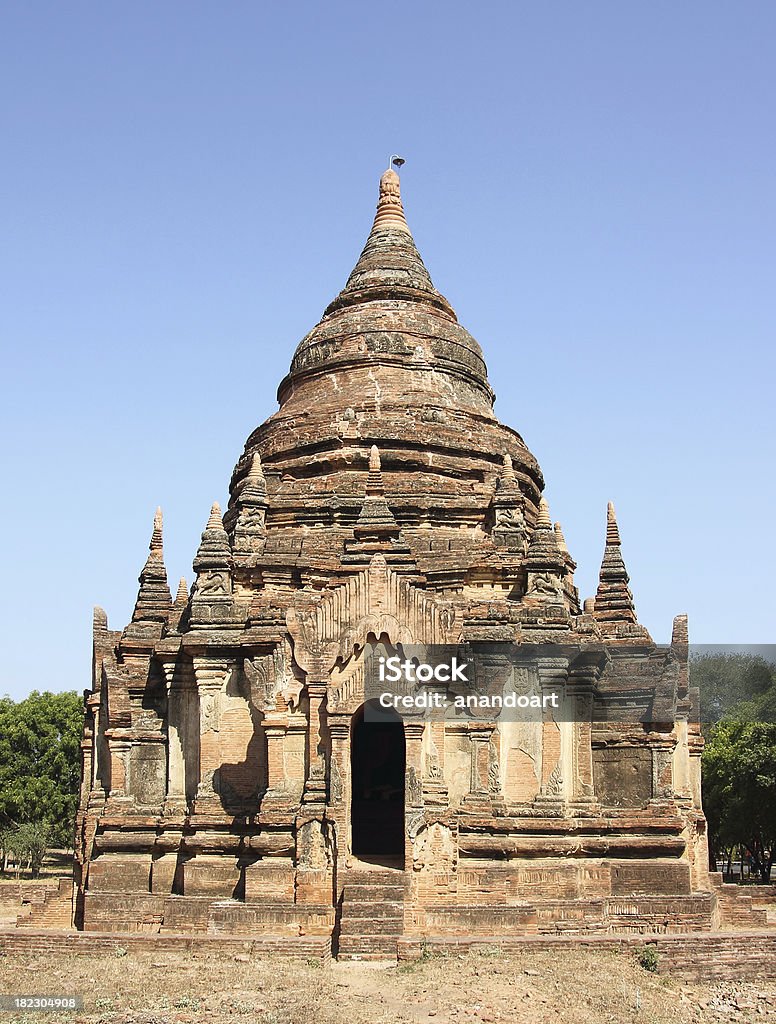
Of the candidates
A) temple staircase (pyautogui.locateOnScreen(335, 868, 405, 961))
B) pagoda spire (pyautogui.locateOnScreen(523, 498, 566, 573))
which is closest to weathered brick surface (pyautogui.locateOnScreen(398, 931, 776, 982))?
temple staircase (pyautogui.locateOnScreen(335, 868, 405, 961))

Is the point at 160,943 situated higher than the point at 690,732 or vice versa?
the point at 690,732

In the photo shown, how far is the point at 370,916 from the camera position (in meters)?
16.2

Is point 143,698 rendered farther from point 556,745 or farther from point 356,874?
point 556,745

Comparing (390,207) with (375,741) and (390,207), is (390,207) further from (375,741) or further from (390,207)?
(375,741)

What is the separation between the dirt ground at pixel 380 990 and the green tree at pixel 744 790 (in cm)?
2407

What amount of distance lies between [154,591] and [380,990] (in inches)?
493

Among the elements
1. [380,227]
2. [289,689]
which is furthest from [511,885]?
[380,227]

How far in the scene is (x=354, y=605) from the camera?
18.4 meters

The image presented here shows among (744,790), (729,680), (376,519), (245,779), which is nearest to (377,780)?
(245,779)

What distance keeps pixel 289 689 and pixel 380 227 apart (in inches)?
611

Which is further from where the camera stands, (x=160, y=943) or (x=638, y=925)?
(x=638, y=925)

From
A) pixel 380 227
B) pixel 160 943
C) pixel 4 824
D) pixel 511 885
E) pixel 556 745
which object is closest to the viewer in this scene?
pixel 160 943

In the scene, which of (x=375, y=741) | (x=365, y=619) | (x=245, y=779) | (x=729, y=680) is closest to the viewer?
(x=365, y=619)

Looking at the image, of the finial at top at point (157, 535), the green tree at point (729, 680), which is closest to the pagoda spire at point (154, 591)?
the finial at top at point (157, 535)
